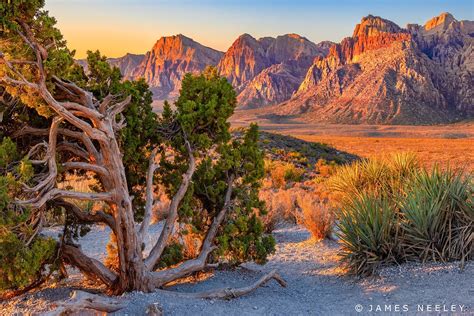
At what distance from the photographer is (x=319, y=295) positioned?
25.8 feet

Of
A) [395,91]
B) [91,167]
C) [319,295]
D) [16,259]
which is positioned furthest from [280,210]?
[395,91]

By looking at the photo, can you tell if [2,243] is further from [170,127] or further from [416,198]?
[416,198]

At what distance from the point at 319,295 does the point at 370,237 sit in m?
1.33

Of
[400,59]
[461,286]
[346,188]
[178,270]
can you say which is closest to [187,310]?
[178,270]

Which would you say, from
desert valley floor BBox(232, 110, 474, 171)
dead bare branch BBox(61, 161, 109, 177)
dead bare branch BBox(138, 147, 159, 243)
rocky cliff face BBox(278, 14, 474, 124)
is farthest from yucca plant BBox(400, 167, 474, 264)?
rocky cliff face BBox(278, 14, 474, 124)

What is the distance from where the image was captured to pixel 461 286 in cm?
704

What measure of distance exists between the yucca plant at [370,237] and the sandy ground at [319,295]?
24cm

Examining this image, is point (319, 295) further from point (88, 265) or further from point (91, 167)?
point (91, 167)

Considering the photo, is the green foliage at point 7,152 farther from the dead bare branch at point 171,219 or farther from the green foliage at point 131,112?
the dead bare branch at point 171,219

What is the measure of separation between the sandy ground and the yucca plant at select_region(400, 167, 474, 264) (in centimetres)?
30

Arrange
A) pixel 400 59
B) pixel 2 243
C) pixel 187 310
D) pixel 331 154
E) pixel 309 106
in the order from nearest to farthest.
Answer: pixel 2 243
pixel 187 310
pixel 331 154
pixel 400 59
pixel 309 106

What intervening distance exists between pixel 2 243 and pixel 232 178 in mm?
3707

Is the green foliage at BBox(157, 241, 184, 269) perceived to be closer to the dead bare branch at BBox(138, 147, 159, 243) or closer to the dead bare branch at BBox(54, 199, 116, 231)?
the dead bare branch at BBox(138, 147, 159, 243)

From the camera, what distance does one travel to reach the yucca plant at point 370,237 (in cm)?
826
